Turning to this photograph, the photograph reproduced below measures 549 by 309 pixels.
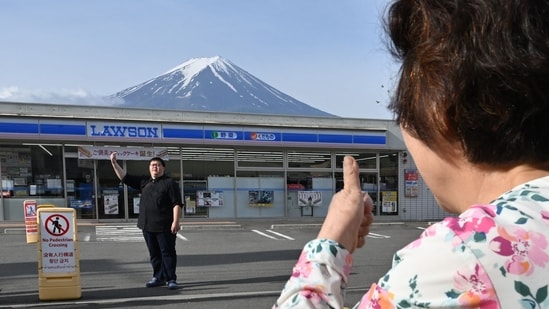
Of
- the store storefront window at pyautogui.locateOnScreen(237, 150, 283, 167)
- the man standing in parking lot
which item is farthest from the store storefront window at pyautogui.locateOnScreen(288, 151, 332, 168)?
the man standing in parking lot

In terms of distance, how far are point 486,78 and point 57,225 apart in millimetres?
6626

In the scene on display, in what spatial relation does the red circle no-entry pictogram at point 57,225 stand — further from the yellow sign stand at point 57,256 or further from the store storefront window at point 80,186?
the store storefront window at point 80,186

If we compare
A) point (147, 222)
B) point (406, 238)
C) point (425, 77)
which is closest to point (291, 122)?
point (406, 238)

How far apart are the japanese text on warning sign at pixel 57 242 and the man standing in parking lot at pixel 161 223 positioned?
1006 mm

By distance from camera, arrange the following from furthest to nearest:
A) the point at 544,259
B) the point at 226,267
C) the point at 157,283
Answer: the point at 226,267, the point at 157,283, the point at 544,259

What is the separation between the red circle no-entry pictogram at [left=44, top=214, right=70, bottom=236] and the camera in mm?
6395

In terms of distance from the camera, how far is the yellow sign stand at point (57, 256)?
20.3 ft

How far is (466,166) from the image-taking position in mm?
932

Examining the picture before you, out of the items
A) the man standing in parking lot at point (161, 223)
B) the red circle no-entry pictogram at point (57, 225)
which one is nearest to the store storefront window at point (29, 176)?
the red circle no-entry pictogram at point (57, 225)

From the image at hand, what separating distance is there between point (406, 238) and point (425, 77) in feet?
43.7

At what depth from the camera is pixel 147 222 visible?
22.5 ft

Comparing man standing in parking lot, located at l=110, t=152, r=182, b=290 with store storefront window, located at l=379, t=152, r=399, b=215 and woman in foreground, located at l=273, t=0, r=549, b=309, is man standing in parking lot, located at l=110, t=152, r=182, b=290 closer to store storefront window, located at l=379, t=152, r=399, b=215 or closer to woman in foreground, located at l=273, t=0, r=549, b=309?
woman in foreground, located at l=273, t=0, r=549, b=309

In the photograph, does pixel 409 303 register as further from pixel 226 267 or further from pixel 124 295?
pixel 226 267

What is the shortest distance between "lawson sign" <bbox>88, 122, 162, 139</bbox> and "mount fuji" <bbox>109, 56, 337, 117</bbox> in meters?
43.5
